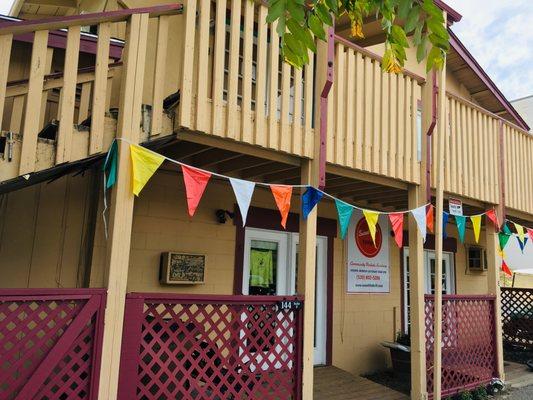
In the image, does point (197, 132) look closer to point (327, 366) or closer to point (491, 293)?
point (327, 366)

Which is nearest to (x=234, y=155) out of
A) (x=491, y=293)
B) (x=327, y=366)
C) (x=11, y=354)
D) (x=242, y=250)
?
(x=242, y=250)

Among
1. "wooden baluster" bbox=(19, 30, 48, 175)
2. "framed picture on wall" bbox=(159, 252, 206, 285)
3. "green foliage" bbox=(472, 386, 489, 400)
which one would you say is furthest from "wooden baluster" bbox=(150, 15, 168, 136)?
"green foliage" bbox=(472, 386, 489, 400)

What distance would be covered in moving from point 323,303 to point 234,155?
3.30 m

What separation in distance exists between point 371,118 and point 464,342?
345 centimetres

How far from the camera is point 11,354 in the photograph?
323cm

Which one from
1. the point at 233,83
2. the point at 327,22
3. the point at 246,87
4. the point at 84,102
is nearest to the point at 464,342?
the point at 246,87

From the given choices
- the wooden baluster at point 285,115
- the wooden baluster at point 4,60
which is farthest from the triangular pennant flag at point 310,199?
the wooden baluster at point 4,60

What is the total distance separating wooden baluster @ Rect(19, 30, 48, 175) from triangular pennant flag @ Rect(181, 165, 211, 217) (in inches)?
44.6

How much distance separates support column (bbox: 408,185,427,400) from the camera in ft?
18.7

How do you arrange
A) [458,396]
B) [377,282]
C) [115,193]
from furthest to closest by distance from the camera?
[377,282]
[458,396]
[115,193]

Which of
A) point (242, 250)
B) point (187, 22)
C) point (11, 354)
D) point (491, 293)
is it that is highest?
point (187, 22)

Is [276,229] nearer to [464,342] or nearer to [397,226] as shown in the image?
[397,226]

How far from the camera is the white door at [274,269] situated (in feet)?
21.3

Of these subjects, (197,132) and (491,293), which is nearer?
(197,132)
